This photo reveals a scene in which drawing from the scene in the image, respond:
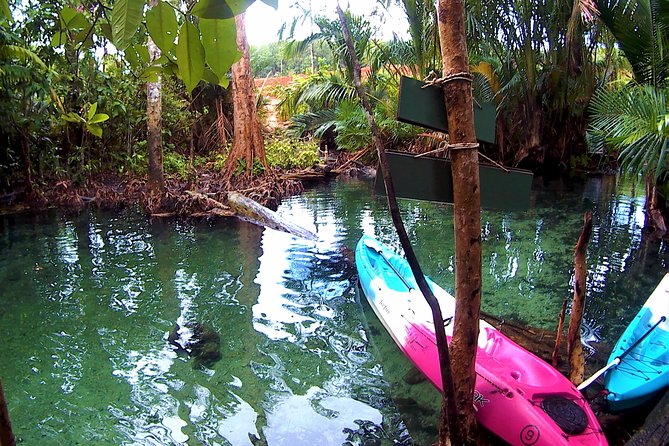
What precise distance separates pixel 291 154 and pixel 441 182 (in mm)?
12104

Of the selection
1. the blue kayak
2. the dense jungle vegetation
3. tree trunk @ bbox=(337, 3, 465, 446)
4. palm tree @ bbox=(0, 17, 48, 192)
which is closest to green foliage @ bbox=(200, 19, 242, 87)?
tree trunk @ bbox=(337, 3, 465, 446)

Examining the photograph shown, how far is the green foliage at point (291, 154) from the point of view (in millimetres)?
13477

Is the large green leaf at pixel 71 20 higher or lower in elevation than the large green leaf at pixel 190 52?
higher

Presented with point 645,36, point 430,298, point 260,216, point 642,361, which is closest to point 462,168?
point 430,298

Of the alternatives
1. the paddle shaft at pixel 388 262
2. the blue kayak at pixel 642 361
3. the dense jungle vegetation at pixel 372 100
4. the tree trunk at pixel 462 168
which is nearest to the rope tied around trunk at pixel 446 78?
the tree trunk at pixel 462 168

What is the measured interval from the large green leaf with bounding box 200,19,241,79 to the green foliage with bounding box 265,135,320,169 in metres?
12.3

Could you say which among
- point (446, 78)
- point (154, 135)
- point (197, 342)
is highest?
point (154, 135)

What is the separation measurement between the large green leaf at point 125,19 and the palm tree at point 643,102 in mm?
5709

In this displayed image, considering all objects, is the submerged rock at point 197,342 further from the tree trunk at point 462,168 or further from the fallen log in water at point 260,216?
the fallen log in water at point 260,216

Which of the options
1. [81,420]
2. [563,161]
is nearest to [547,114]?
[563,161]

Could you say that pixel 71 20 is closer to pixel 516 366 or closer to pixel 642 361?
→ pixel 516 366

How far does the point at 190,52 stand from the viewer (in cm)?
80

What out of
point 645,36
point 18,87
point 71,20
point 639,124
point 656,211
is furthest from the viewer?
point 18,87

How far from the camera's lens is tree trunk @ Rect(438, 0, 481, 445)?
206 cm
